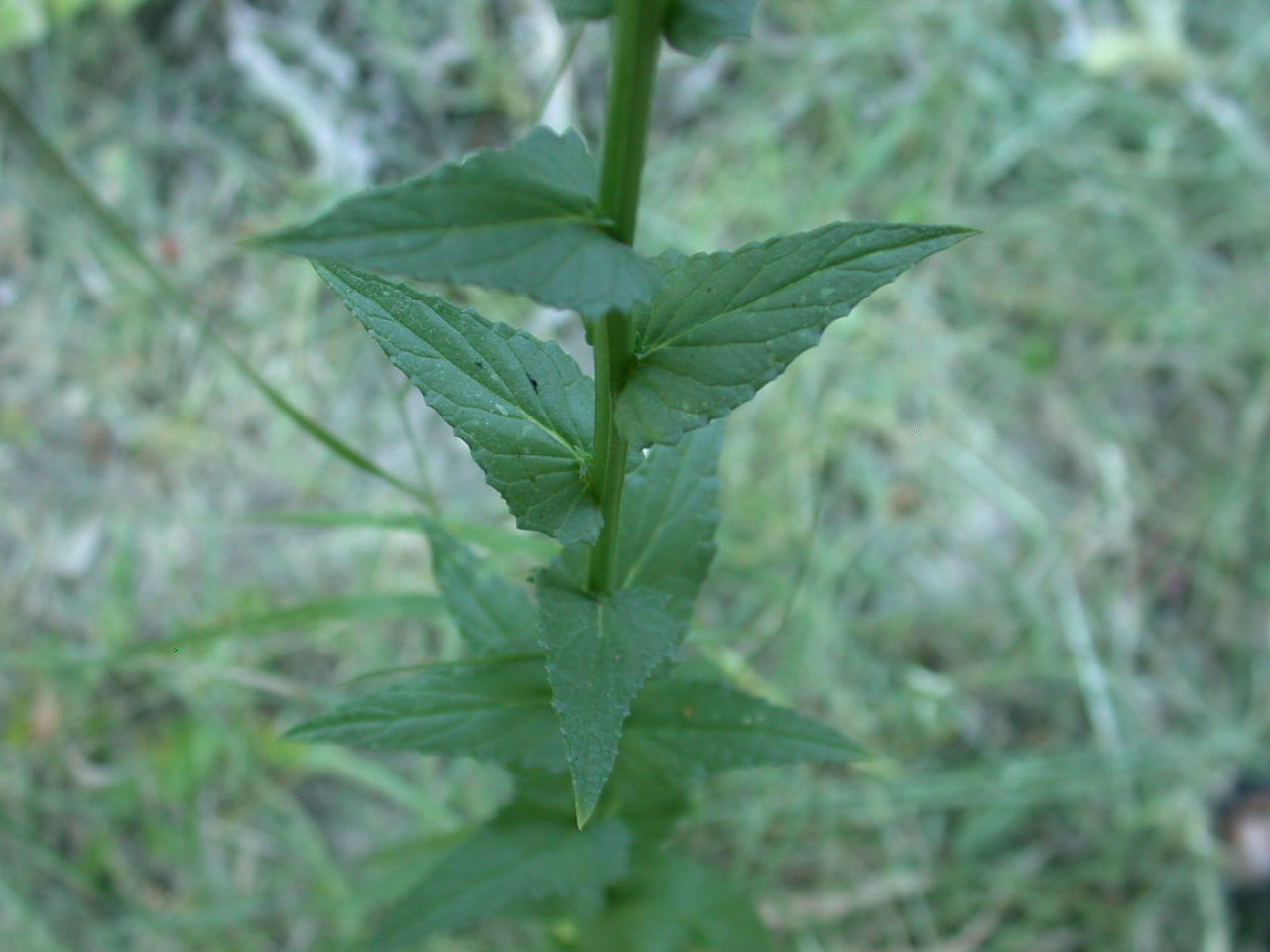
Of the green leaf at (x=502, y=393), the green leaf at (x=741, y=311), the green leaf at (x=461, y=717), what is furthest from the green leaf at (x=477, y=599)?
the green leaf at (x=741, y=311)

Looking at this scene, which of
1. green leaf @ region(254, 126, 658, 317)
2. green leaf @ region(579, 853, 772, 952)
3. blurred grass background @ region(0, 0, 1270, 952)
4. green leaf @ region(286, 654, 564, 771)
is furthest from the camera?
blurred grass background @ region(0, 0, 1270, 952)

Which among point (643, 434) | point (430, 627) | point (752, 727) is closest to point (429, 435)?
point (430, 627)

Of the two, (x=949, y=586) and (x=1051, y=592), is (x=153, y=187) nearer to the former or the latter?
(x=949, y=586)

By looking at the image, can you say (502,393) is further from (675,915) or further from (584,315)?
(675,915)

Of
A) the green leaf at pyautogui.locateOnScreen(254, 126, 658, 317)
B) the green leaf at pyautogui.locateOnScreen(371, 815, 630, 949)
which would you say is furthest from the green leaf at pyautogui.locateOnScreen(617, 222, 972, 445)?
the green leaf at pyautogui.locateOnScreen(371, 815, 630, 949)

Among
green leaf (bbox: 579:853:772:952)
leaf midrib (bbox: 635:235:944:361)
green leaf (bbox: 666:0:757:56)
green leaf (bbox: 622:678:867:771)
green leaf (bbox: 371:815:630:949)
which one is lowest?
green leaf (bbox: 579:853:772:952)

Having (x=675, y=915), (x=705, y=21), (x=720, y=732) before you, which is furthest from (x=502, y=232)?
(x=675, y=915)

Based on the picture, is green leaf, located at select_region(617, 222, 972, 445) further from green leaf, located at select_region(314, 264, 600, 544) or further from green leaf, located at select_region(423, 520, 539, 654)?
green leaf, located at select_region(423, 520, 539, 654)
